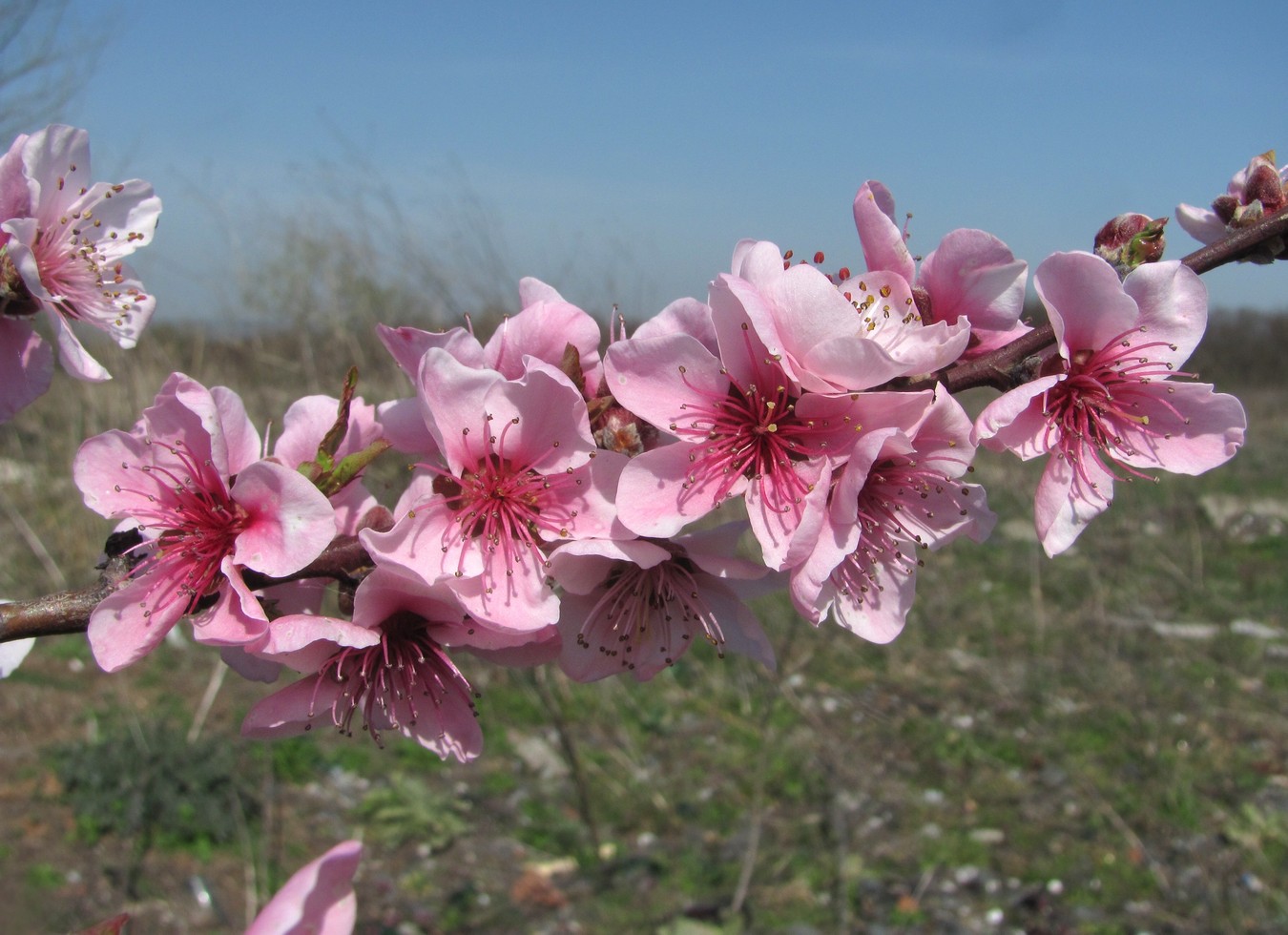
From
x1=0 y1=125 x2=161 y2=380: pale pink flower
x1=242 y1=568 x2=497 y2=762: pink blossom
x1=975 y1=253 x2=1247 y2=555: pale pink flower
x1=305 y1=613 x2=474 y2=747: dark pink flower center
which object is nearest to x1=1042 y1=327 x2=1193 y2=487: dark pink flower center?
x1=975 y1=253 x2=1247 y2=555: pale pink flower

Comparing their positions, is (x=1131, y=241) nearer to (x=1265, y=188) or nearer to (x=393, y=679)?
(x=1265, y=188)

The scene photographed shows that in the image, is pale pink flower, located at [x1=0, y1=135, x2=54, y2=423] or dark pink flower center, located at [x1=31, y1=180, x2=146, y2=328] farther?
dark pink flower center, located at [x1=31, y1=180, x2=146, y2=328]

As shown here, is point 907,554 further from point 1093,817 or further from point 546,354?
point 1093,817

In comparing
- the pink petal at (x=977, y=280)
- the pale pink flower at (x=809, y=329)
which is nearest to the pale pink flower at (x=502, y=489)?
the pale pink flower at (x=809, y=329)

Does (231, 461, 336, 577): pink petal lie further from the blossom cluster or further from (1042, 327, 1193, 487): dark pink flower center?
(1042, 327, 1193, 487): dark pink flower center

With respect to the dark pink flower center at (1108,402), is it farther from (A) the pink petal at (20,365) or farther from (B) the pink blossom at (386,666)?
(A) the pink petal at (20,365)
